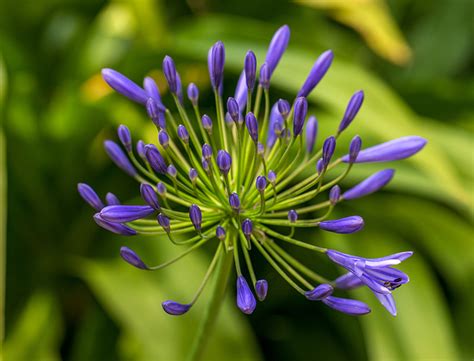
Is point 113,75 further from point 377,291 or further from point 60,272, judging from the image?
point 60,272

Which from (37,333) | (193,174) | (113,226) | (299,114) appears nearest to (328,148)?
(299,114)

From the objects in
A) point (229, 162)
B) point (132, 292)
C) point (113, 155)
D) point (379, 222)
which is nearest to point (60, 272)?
point (132, 292)

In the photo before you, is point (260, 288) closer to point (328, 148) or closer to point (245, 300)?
point (245, 300)

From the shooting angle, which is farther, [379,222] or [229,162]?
[379,222]

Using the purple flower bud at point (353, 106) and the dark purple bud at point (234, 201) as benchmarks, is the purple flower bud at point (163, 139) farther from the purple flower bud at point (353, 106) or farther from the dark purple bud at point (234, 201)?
the purple flower bud at point (353, 106)

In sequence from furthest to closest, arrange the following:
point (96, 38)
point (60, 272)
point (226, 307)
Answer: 1. point (96, 38)
2. point (60, 272)
3. point (226, 307)

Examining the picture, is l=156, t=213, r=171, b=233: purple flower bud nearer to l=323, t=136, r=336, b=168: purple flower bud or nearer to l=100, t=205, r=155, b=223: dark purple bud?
l=100, t=205, r=155, b=223: dark purple bud

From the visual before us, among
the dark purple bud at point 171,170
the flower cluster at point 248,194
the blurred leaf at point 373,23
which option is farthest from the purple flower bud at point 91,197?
the blurred leaf at point 373,23
